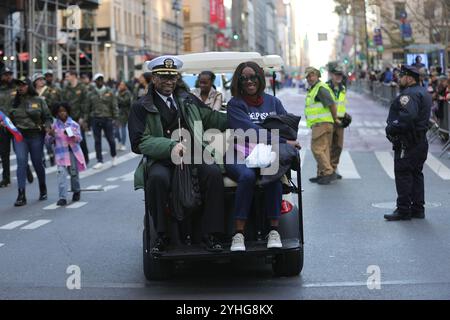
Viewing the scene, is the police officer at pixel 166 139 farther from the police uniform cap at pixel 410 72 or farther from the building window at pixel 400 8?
the building window at pixel 400 8

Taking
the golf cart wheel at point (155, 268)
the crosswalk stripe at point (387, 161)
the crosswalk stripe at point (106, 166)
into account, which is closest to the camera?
the golf cart wheel at point (155, 268)

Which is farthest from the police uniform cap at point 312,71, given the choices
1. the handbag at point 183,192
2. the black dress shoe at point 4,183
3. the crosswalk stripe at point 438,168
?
the handbag at point 183,192

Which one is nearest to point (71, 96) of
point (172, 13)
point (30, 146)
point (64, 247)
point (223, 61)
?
point (30, 146)

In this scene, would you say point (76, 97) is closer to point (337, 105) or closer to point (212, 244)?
point (337, 105)

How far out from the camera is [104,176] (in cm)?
1712

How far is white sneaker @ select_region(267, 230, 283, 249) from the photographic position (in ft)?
22.9

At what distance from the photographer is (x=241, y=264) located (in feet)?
27.2

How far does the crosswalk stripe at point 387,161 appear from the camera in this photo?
16.5 m

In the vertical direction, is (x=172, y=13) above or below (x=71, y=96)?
above

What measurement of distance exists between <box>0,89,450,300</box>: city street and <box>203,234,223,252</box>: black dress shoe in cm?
35

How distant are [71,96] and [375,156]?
6653mm

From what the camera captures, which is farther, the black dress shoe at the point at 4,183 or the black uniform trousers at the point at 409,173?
the black dress shoe at the point at 4,183

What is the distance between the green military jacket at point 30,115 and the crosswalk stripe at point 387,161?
5.94 m
